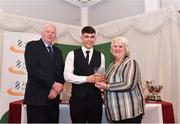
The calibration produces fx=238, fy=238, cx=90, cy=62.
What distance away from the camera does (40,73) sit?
78.4 inches

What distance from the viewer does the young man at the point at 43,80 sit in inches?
78.4

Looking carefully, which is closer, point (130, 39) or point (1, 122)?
point (1, 122)

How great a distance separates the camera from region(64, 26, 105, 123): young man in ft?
6.57

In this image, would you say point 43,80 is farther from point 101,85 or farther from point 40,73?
point 101,85

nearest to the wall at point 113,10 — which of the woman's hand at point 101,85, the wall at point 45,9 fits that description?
the wall at point 45,9

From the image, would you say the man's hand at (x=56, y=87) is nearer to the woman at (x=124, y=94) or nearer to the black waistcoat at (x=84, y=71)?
the black waistcoat at (x=84, y=71)

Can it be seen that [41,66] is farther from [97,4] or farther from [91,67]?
[97,4]

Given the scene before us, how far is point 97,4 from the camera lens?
18.1 ft

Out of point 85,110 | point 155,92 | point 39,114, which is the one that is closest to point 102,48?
point 155,92

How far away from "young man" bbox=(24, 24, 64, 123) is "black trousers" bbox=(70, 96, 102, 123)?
18cm

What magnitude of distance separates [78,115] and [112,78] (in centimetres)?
43

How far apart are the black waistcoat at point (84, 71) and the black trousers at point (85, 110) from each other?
0.14 ft

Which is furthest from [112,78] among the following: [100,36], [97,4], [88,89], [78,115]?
[97,4]

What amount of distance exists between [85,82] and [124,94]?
365mm
